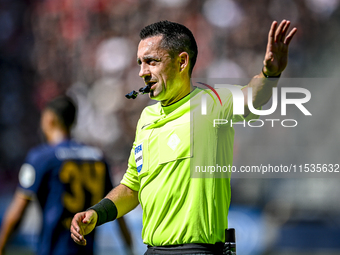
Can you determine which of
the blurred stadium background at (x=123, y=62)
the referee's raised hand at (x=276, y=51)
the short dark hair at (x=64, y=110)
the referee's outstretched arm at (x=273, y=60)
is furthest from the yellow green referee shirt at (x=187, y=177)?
the blurred stadium background at (x=123, y=62)

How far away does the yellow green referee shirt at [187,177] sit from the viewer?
2127mm

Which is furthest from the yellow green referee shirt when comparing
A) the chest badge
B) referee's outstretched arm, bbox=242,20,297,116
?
referee's outstretched arm, bbox=242,20,297,116

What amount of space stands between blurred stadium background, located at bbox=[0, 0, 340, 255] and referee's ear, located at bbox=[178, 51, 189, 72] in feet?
16.3

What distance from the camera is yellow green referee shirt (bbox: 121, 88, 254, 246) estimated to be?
2.13 meters

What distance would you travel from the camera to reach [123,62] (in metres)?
9.52

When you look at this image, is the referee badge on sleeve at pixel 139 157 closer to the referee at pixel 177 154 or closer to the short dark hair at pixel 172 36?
the referee at pixel 177 154

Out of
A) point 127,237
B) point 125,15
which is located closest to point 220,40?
point 125,15

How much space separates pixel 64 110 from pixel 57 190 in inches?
27.0

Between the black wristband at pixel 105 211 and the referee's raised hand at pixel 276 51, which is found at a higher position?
the referee's raised hand at pixel 276 51

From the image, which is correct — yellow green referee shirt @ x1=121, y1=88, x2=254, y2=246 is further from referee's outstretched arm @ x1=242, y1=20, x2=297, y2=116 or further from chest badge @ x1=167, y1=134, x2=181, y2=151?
referee's outstretched arm @ x1=242, y1=20, x2=297, y2=116

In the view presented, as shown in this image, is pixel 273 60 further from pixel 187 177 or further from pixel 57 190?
pixel 57 190

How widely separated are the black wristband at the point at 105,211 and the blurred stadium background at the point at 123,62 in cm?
500

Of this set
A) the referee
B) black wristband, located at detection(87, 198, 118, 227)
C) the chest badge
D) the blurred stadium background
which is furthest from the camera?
the blurred stadium background

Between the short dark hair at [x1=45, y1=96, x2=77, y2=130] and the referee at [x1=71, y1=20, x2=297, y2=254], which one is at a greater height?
the short dark hair at [x1=45, y1=96, x2=77, y2=130]
